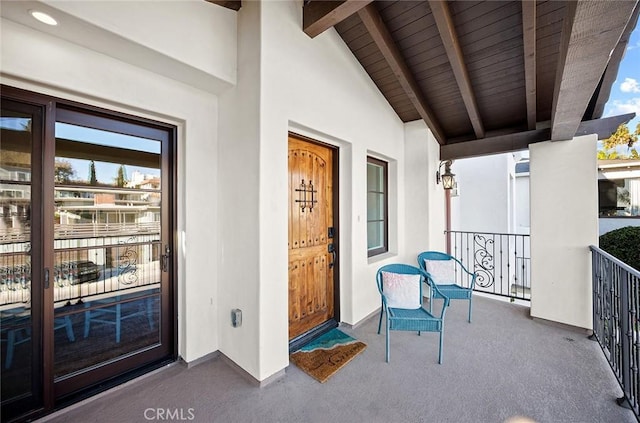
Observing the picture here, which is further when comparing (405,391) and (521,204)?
(521,204)

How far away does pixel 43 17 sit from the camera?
1499 mm

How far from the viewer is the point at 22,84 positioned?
1.63 m

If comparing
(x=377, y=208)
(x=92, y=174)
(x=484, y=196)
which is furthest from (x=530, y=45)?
(x=484, y=196)

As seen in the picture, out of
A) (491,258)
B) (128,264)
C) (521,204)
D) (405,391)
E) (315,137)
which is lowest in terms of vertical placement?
(405,391)

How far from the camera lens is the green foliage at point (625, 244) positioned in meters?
4.33

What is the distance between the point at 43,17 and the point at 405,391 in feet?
11.5

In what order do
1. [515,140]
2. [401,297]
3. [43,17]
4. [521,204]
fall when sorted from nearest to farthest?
[43,17], [401,297], [515,140], [521,204]

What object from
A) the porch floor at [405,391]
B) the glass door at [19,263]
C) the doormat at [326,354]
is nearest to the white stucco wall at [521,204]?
the porch floor at [405,391]

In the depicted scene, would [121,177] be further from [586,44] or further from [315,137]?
[586,44]

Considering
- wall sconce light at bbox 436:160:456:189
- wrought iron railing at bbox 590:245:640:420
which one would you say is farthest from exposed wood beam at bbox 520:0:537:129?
wrought iron railing at bbox 590:245:640:420

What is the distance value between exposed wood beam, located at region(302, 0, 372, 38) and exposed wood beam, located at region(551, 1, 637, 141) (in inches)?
51.4

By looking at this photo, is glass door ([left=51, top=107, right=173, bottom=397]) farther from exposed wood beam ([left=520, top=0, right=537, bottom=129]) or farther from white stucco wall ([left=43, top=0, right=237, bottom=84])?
exposed wood beam ([left=520, top=0, right=537, bottom=129])

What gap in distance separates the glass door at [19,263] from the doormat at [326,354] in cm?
188

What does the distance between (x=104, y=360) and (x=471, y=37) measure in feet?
14.5
